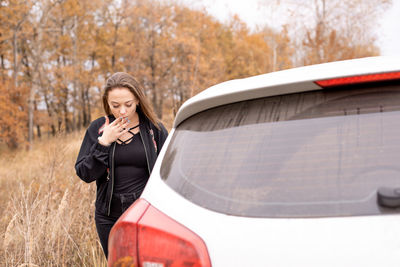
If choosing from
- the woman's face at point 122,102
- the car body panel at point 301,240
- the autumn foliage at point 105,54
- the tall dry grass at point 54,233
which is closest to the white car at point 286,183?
the car body panel at point 301,240

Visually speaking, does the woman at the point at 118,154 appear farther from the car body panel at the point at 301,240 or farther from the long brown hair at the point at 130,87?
the car body panel at the point at 301,240

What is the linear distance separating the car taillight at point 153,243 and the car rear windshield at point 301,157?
122mm

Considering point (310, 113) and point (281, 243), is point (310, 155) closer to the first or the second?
point (310, 113)

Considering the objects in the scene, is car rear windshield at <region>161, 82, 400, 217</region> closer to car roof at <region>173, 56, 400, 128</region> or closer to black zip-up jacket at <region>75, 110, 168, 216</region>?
car roof at <region>173, 56, 400, 128</region>

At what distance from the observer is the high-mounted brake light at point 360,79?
1106 mm

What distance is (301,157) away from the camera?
43.7 inches

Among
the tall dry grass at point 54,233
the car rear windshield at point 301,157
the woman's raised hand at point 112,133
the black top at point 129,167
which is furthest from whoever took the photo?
the tall dry grass at point 54,233

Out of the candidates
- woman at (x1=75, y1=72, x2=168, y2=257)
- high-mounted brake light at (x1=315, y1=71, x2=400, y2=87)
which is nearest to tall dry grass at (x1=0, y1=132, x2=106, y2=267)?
woman at (x1=75, y1=72, x2=168, y2=257)

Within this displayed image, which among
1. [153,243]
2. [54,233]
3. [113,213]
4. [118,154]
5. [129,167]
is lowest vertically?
[54,233]

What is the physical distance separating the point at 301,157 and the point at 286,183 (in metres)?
0.11

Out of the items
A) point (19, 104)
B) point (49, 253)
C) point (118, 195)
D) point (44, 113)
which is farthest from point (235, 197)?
point (44, 113)

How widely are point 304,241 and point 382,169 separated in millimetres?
355

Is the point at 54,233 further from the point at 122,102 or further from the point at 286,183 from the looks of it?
the point at 286,183

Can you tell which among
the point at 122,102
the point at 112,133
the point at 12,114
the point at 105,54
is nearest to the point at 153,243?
the point at 112,133
